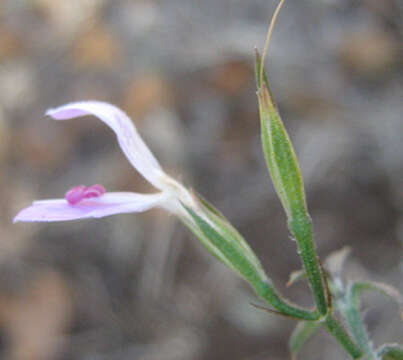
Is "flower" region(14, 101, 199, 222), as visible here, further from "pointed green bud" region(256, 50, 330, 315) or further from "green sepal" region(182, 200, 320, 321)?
Result: "pointed green bud" region(256, 50, 330, 315)

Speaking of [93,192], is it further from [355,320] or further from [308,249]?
[355,320]

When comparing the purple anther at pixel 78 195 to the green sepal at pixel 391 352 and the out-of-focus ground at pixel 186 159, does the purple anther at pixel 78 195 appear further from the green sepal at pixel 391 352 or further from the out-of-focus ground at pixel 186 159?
the out-of-focus ground at pixel 186 159

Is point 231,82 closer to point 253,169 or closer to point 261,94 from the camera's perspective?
point 253,169

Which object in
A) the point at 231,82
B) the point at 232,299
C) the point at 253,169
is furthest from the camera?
the point at 231,82

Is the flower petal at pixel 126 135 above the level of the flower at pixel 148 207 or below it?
above

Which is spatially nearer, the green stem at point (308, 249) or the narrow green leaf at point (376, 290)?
the green stem at point (308, 249)

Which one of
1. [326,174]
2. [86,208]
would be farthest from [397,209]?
[86,208]

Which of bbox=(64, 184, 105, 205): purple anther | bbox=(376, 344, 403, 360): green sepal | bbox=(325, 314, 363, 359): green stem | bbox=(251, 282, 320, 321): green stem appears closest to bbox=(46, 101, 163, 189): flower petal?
bbox=(64, 184, 105, 205): purple anther

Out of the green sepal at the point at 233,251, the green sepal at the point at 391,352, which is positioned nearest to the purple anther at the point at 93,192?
the green sepal at the point at 233,251
